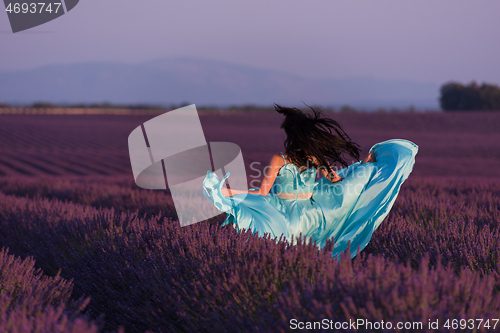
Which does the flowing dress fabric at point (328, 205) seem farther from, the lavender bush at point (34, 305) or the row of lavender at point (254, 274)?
the lavender bush at point (34, 305)

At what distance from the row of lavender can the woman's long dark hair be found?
2.41ft

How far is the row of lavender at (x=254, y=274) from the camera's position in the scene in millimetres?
1675

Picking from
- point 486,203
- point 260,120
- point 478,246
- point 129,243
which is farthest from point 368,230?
point 260,120

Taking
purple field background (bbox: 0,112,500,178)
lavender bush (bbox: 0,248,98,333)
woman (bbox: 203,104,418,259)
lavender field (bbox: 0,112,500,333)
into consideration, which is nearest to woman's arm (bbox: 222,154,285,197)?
woman (bbox: 203,104,418,259)

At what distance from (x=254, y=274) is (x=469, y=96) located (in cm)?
4745

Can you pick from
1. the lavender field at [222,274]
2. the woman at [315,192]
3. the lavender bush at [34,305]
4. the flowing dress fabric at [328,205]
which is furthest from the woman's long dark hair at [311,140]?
the lavender bush at [34,305]

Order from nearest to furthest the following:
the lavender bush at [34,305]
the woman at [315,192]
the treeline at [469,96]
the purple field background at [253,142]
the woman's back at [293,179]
→ 1. the lavender bush at [34,305]
2. the woman at [315,192]
3. the woman's back at [293,179]
4. the purple field background at [253,142]
5. the treeline at [469,96]

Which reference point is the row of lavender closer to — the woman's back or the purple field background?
the woman's back

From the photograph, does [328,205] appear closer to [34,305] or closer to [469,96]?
[34,305]

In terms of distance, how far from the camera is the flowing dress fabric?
9.99 ft

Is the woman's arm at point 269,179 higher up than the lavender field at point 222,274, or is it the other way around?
the woman's arm at point 269,179

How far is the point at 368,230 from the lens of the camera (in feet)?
10.7

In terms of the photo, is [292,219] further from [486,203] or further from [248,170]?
[248,170]

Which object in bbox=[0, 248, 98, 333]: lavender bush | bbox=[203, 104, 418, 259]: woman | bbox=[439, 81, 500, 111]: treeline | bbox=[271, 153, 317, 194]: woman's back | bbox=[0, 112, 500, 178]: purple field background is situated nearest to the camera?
bbox=[0, 248, 98, 333]: lavender bush
